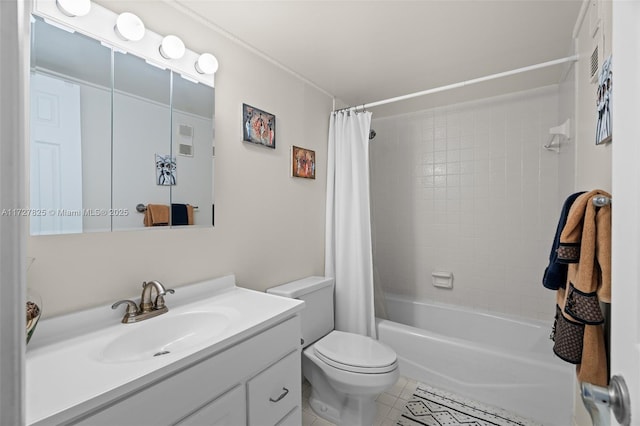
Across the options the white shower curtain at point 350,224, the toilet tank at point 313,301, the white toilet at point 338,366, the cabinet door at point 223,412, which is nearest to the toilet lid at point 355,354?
the white toilet at point 338,366

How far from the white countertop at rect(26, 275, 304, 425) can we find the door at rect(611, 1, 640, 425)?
3.26ft

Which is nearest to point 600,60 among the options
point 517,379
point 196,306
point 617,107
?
point 617,107

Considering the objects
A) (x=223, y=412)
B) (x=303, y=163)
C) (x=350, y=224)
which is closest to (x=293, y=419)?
(x=223, y=412)

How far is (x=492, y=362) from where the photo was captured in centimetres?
192

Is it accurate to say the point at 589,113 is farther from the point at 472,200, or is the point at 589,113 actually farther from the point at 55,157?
the point at 55,157

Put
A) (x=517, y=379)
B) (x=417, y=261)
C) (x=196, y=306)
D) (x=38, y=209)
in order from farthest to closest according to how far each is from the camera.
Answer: (x=417, y=261), (x=517, y=379), (x=196, y=306), (x=38, y=209)

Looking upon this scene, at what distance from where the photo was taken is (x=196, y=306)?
139cm

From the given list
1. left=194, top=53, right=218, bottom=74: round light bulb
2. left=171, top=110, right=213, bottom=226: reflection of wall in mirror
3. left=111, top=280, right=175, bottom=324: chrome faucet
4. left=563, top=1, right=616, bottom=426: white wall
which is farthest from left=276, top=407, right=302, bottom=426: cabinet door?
left=194, top=53, right=218, bottom=74: round light bulb

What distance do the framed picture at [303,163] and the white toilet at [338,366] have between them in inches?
31.4

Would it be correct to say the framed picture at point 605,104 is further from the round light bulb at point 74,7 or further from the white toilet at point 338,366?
the round light bulb at point 74,7

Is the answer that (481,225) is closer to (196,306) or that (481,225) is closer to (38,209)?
(196,306)

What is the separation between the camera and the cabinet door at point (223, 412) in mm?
936

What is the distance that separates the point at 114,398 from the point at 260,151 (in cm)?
146

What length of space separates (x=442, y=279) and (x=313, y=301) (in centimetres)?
141
